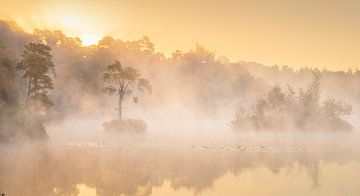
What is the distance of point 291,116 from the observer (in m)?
77.3

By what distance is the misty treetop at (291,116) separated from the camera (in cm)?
7538

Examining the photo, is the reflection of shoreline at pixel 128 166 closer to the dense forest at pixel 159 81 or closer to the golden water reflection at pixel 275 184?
the golden water reflection at pixel 275 184

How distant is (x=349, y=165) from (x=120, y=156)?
1432 cm

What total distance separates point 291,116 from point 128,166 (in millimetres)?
49865

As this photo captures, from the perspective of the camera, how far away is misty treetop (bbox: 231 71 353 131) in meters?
75.4

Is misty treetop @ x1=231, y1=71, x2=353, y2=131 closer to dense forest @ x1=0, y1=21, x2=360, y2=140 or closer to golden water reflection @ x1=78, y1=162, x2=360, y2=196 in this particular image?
dense forest @ x1=0, y1=21, x2=360, y2=140

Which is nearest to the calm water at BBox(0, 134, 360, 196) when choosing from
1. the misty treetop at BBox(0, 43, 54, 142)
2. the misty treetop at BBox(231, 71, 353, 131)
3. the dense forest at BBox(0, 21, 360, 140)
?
the misty treetop at BBox(0, 43, 54, 142)

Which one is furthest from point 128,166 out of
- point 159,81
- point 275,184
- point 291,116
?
point 159,81

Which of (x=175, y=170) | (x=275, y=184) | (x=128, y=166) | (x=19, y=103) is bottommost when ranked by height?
(x=275, y=184)

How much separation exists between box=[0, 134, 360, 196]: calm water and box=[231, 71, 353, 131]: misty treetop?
3019 cm

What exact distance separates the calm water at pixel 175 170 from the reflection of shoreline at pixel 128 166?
0.04m

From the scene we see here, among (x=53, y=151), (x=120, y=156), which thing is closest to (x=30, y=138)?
(x=53, y=151)

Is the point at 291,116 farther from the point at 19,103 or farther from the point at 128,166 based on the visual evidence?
the point at 128,166

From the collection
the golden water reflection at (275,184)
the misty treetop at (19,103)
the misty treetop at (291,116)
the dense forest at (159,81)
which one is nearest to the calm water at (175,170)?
the golden water reflection at (275,184)
